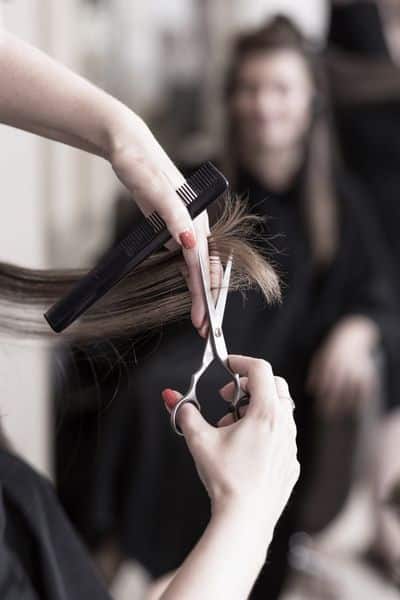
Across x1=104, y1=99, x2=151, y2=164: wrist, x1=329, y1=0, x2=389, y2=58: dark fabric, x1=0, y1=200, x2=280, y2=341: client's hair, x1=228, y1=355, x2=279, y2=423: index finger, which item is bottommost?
x1=329, y1=0, x2=389, y2=58: dark fabric

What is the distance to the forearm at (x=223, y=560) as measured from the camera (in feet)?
1.39

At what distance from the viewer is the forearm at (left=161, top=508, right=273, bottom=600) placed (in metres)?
0.42

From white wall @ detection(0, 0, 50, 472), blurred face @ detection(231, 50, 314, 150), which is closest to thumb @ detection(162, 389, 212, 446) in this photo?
white wall @ detection(0, 0, 50, 472)

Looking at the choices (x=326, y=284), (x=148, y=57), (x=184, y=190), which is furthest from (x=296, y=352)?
(x=148, y=57)

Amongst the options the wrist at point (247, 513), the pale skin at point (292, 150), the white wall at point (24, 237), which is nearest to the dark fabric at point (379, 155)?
the pale skin at point (292, 150)

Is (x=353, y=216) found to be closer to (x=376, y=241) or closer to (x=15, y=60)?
(x=376, y=241)

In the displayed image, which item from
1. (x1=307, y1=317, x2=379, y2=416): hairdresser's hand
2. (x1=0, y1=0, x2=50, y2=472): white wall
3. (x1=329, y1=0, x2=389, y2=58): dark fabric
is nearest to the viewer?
(x1=0, y1=0, x2=50, y2=472): white wall

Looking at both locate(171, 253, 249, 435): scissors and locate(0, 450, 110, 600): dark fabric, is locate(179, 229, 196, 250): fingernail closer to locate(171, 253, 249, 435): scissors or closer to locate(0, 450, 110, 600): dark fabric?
locate(171, 253, 249, 435): scissors

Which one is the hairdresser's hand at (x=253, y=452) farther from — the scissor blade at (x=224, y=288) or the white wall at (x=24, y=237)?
the white wall at (x=24, y=237)

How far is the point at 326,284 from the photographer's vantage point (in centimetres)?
162

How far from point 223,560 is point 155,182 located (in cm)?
22

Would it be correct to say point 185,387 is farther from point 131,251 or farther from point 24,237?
point 131,251

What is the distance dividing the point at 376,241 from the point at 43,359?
0.79 meters

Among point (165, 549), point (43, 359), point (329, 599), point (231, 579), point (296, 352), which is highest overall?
point (231, 579)
